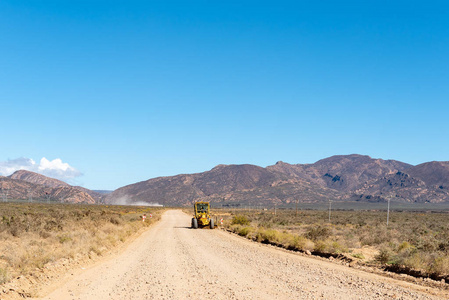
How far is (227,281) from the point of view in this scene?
39.5ft

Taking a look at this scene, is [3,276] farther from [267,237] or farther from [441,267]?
[267,237]

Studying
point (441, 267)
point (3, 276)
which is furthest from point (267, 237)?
point (3, 276)

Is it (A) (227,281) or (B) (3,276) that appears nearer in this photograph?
(B) (3,276)

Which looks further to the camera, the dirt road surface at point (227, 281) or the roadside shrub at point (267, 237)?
the roadside shrub at point (267, 237)

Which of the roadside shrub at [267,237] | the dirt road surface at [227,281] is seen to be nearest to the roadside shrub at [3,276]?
the dirt road surface at [227,281]

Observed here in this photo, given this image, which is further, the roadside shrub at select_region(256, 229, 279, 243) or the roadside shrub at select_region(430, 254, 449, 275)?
the roadside shrub at select_region(256, 229, 279, 243)

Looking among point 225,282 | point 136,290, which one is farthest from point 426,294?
point 136,290

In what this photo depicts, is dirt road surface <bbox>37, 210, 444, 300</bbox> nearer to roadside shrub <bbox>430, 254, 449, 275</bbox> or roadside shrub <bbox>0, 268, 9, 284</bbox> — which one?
roadside shrub <bbox>0, 268, 9, 284</bbox>

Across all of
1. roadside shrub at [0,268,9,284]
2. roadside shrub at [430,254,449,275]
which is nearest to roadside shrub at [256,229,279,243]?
roadside shrub at [430,254,449,275]

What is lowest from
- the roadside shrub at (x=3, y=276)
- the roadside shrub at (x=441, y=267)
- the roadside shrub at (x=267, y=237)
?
the roadside shrub at (x=267, y=237)

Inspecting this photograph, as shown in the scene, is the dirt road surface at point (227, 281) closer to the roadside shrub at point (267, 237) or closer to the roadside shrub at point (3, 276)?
the roadside shrub at point (3, 276)

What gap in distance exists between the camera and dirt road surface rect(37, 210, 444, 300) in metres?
10.4

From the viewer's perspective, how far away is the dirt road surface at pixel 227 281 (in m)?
10.4

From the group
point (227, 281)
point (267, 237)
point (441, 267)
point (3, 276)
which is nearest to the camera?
point (3, 276)
